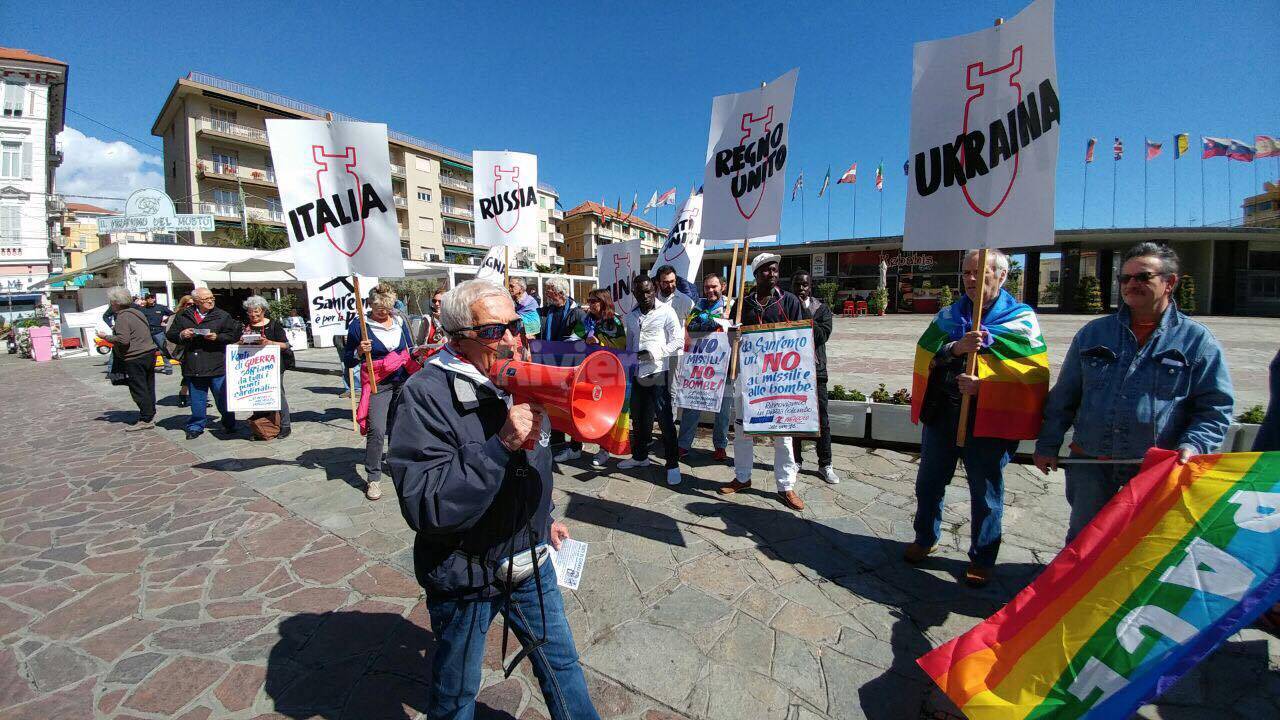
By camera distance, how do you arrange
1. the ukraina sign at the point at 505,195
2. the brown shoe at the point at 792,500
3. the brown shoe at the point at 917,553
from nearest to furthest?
the brown shoe at the point at 917,553 → the brown shoe at the point at 792,500 → the ukraina sign at the point at 505,195

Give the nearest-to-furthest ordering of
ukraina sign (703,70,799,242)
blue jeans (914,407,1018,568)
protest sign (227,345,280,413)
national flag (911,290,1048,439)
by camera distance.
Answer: national flag (911,290,1048,439) < blue jeans (914,407,1018,568) < ukraina sign (703,70,799,242) < protest sign (227,345,280,413)

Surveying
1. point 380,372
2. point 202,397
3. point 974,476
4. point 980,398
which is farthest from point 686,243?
point 202,397

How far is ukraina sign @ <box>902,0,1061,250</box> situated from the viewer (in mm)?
2865

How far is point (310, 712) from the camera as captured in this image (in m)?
2.33

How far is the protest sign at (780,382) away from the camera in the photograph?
13.8 feet

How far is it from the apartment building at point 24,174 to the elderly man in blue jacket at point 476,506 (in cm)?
5003

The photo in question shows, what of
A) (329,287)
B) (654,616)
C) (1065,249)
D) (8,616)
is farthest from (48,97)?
(1065,249)

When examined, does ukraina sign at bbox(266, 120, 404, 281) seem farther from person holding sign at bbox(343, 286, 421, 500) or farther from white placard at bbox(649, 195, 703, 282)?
white placard at bbox(649, 195, 703, 282)

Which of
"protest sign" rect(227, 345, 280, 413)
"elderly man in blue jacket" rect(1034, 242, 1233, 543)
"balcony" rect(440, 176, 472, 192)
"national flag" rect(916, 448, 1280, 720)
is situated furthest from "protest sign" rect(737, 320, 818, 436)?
"balcony" rect(440, 176, 472, 192)

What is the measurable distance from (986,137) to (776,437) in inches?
99.8

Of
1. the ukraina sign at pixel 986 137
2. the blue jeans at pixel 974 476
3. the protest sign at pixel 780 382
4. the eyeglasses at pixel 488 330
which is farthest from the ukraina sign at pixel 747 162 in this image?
the eyeglasses at pixel 488 330

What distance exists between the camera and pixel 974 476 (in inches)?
126

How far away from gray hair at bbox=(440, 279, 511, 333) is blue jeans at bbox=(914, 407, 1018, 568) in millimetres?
2982

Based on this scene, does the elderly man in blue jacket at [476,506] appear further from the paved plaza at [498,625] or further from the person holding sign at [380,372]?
the person holding sign at [380,372]
